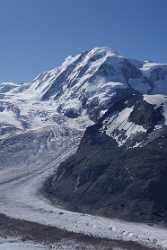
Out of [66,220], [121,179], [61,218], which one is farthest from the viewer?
[121,179]

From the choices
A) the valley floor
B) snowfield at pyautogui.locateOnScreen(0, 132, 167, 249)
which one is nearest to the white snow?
snowfield at pyautogui.locateOnScreen(0, 132, 167, 249)

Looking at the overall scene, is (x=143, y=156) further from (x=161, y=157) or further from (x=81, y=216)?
(x=81, y=216)

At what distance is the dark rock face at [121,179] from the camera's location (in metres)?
102

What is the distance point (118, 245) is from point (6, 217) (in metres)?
30.2

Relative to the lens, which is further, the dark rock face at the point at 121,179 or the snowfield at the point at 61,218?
the dark rock face at the point at 121,179

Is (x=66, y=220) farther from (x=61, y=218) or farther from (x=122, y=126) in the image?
(x=122, y=126)

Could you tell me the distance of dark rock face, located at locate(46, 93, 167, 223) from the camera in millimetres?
102312

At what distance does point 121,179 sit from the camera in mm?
115500

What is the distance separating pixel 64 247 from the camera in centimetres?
7425

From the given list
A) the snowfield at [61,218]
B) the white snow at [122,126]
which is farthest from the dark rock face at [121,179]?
the snowfield at [61,218]

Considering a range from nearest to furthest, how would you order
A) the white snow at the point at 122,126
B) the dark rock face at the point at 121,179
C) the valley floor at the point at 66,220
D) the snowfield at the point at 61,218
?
the valley floor at the point at 66,220, the snowfield at the point at 61,218, the dark rock face at the point at 121,179, the white snow at the point at 122,126

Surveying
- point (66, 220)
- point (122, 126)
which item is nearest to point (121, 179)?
point (66, 220)

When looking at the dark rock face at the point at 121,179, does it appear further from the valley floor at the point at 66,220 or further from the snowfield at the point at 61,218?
the valley floor at the point at 66,220

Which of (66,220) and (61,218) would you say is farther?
(61,218)
